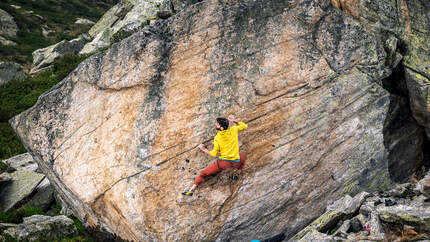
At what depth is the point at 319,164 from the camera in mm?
11086

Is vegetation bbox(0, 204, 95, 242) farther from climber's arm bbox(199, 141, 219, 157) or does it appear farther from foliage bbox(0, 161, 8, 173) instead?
climber's arm bbox(199, 141, 219, 157)

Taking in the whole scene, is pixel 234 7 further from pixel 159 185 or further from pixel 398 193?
pixel 398 193

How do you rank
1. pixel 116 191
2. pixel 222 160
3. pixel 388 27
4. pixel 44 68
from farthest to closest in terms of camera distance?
pixel 44 68
pixel 388 27
pixel 116 191
pixel 222 160

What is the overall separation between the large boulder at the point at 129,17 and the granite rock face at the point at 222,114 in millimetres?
12476

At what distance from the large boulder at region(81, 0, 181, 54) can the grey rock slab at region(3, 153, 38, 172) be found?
11.5 meters

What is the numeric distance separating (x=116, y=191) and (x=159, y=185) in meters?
1.57

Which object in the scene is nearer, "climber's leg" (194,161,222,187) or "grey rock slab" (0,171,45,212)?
"climber's leg" (194,161,222,187)

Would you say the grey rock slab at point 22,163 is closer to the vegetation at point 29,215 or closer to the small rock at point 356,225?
the vegetation at point 29,215

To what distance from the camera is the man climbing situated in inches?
370

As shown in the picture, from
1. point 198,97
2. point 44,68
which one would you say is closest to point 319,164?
point 198,97

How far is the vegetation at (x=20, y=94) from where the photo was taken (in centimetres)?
1859

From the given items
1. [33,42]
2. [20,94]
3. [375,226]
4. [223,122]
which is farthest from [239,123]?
[33,42]

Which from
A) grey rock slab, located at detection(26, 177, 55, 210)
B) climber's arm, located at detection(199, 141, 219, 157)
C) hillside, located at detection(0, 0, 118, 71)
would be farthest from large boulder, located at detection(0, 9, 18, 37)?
climber's arm, located at detection(199, 141, 219, 157)

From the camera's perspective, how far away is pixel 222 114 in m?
10.6
